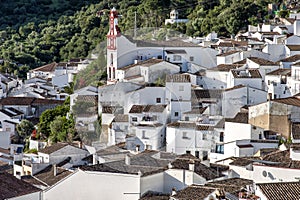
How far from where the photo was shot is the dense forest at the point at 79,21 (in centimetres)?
3919

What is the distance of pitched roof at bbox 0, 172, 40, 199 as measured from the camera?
1822 centimetres

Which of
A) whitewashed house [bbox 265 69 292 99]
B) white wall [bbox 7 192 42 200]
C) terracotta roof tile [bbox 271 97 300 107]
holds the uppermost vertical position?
whitewashed house [bbox 265 69 292 99]

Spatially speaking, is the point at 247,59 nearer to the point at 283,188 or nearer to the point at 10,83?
the point at 283,188

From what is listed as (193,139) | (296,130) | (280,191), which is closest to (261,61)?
(193,139)

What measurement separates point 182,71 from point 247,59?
2138mm

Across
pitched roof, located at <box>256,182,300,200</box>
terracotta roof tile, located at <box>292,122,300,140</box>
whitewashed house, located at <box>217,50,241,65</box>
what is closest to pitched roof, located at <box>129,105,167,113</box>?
whitewashed house, located at <box>217,50,241,65</box>

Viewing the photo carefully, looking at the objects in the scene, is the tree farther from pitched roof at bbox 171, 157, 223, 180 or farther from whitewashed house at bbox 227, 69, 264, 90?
pitched roof at bbox 171, 157, 223, 180

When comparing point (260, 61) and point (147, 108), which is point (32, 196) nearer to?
point (147, 108)

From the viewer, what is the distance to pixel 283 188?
→ 13.3 meters

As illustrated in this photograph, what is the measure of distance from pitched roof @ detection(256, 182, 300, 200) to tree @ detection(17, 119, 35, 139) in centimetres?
2002

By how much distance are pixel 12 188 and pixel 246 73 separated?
944 centimetres

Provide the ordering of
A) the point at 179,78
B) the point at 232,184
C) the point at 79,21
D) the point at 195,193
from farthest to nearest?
1. the point at 79,21
2. the point at 179,78
3. the point at 232,184
4. the point at 195,193

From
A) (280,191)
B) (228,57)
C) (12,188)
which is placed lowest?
(12,188)

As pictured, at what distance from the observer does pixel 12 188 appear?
61.3 feet
